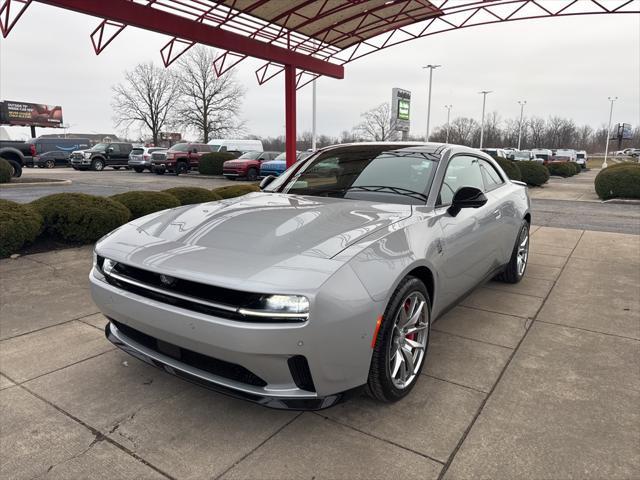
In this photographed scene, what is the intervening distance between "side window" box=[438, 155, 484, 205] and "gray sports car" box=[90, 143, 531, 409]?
0.03 meters

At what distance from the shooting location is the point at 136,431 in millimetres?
2396

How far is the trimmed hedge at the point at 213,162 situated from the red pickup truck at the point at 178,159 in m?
1.32

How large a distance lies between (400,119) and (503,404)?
34.2m

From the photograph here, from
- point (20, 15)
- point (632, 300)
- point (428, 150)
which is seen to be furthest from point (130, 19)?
point (632, 300)

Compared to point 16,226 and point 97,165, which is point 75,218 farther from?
point 97,165

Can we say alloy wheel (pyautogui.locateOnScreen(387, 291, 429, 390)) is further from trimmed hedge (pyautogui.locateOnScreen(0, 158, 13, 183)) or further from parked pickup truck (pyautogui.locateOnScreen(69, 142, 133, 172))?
parked pickup truck (pyautogui.locateOnScreen(69, 142, 133, 172))

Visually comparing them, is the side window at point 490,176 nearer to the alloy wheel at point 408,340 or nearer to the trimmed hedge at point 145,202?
the alloy wheel at point 408,340

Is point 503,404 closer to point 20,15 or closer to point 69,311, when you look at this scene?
point 69,311

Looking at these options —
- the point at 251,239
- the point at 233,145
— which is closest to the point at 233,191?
the point at 251,239

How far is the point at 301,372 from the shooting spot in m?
2.14

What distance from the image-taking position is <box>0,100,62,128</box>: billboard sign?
6125 centimetres

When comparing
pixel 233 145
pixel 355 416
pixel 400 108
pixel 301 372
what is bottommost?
pixel 355 416

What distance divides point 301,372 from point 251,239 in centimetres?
79

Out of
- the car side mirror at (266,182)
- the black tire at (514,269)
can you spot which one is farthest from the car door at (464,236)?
the car side mirror at (266,182)
